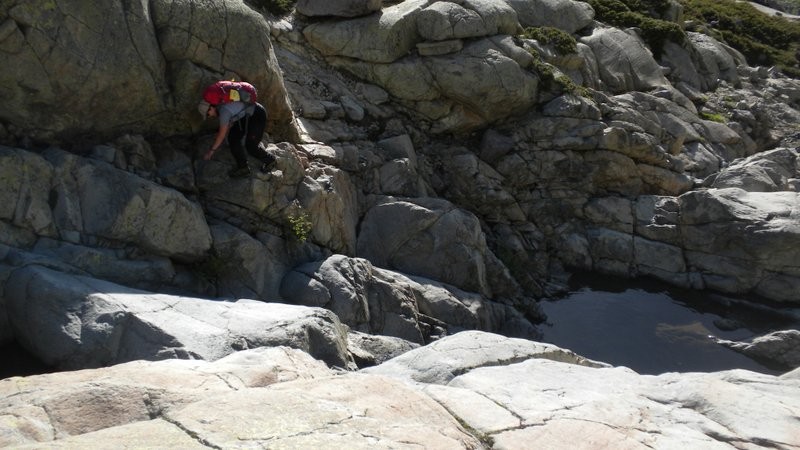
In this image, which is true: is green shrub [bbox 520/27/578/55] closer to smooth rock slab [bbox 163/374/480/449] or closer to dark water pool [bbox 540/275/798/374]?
dark water pool [bbox 540/275/798/374]

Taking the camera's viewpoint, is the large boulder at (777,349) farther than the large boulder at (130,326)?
Yes

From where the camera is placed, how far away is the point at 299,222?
60.3 ft

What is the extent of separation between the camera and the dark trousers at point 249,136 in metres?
17.6

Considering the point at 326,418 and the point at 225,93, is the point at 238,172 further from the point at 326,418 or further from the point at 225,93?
the point at 326,418

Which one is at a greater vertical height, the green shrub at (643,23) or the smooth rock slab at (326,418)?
the green shrub at (643,23)

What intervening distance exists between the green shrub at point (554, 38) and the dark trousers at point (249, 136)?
1403 cm

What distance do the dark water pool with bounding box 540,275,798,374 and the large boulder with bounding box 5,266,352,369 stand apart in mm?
9829

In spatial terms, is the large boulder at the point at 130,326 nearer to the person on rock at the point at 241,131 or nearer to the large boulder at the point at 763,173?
the person on rock at the point at 241,131

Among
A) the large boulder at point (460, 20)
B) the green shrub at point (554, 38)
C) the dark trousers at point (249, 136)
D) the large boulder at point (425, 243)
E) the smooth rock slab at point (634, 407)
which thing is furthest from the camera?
the green shrub at point (554, 38)

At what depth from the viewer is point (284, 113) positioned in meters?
20.1

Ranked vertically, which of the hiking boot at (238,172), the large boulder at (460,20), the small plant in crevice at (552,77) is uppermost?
the large boulder at (460,20)

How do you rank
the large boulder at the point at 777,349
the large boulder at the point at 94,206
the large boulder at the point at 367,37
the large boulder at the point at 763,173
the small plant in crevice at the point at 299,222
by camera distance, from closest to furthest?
the large boulder at the point at 94,206 → the small plant in crevice at the point at 299,222 → the large boulder at the point at 777,349 → the large boulder at the point at 367,37 → the large boulder at the point at 763,173

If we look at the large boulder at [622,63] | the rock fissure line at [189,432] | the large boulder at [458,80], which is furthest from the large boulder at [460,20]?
the rock fissure line at [189,432]

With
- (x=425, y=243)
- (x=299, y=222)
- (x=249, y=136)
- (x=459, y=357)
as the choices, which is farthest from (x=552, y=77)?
(x=459, y=357)
